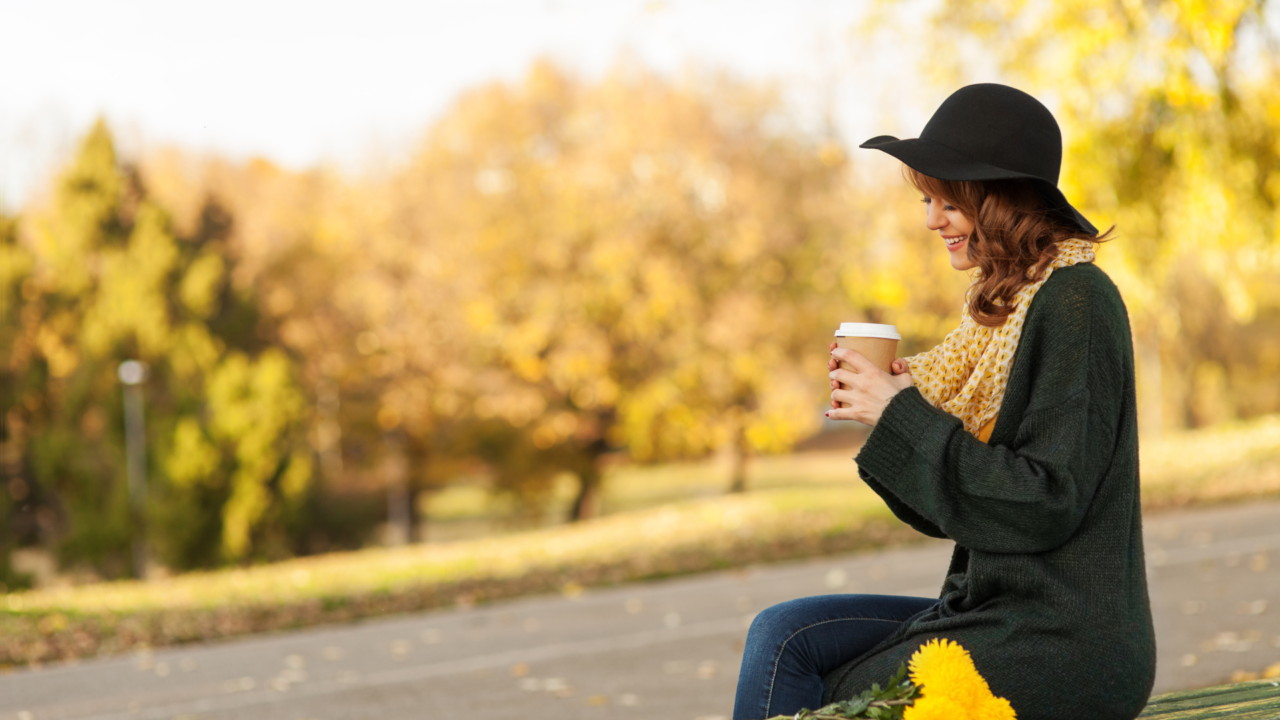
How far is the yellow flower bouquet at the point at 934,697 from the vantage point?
79.0 inches

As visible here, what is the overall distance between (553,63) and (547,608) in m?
20.9

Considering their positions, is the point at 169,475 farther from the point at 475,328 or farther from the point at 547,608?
the point at 547,608

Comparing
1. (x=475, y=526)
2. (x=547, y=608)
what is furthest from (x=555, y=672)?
(x=475, y=526)

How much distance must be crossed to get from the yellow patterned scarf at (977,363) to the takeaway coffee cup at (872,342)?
9 cm

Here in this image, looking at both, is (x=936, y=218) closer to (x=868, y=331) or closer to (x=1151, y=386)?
(x=868, y=331)

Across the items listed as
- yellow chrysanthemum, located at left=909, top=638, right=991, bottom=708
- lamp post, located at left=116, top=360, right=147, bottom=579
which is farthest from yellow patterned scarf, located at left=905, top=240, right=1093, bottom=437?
lamp post, located at left=116, top=360, right=147, bottom=579

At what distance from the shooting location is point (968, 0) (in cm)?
1062

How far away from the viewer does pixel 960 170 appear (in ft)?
7.04

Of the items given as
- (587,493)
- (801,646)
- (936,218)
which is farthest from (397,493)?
(936,218)

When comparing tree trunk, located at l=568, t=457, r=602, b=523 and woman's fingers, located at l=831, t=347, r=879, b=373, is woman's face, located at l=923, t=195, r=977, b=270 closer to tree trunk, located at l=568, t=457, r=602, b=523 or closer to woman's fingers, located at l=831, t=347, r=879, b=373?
woman's fingers, located at l=831, t=347, r=879, b=373

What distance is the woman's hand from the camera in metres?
2.13

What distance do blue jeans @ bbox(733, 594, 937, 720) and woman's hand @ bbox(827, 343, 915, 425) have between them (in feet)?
1.41

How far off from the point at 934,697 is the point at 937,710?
2cm

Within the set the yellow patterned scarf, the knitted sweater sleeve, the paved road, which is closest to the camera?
the knitted sweater sleeve
